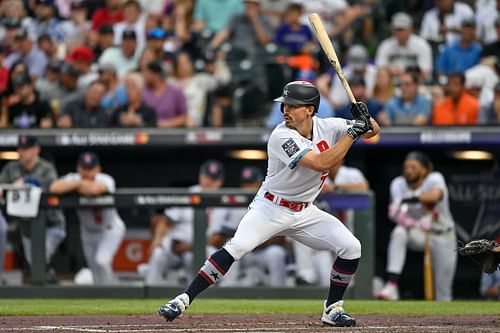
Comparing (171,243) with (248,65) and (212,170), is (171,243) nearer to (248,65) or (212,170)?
(212,170)

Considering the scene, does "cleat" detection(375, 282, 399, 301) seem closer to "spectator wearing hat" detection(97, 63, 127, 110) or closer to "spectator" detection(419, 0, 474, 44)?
"spectator" detection(419, 0, 474, 44)

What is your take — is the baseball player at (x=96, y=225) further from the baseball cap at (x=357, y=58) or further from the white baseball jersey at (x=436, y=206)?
the baseball cap at (x=357, y=58)

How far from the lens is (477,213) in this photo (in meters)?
12.5

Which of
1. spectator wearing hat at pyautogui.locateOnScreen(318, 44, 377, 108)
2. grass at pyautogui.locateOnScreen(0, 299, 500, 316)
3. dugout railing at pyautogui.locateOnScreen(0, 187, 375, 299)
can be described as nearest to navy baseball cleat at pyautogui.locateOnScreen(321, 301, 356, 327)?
grass at pyautogui.locateOnScreen(0, 299, 500, 316)

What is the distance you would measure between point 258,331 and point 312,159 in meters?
1.10

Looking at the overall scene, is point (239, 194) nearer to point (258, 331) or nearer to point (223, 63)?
point (223, 63)

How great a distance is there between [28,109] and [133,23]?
237cm

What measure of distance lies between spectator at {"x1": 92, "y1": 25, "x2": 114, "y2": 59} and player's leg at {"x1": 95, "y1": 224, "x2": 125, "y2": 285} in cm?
376

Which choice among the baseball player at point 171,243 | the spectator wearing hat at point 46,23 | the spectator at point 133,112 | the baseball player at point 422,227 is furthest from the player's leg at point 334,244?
the spectator wearing hat at point 46,23

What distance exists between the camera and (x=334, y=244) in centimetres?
732

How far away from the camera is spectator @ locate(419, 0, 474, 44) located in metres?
13.6

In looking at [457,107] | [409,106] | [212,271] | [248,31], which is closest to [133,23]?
[248,31]

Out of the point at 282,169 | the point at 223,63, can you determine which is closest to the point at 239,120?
the point at 223,63

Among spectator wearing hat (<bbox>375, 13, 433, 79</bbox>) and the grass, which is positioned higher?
spectator wearing hat (<bbox>375, 13, 433, 79</bbox>)
